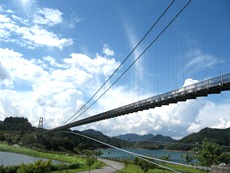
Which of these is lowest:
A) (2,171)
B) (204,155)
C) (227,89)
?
(2,171)

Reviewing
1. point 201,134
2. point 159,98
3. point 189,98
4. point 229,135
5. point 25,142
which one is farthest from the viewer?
point 25,142

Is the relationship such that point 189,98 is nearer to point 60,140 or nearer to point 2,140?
point 60,140

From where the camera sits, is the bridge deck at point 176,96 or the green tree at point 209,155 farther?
the green tree at point 209,155

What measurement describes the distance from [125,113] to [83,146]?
91.7 m

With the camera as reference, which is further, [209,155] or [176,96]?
[209,155]

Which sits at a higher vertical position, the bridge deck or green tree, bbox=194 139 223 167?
the bridge deck

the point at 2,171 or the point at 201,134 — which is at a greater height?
the point at 201,134

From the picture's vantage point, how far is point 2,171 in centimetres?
4628

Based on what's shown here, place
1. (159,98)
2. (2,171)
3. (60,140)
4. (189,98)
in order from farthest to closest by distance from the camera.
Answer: (60,140) < (2,171) < (159,98) < (189,98)

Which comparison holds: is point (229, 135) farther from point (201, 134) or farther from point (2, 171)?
point (2, 171)

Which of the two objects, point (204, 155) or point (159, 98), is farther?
point (204, 155)

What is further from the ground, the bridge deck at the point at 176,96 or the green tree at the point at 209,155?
the bridge deck at the point at 176,96

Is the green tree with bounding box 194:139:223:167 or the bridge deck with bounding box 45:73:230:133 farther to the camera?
the green tree with bounding box 194:139:223:167

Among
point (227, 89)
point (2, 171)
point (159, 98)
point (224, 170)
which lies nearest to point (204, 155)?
point (159, 98)
